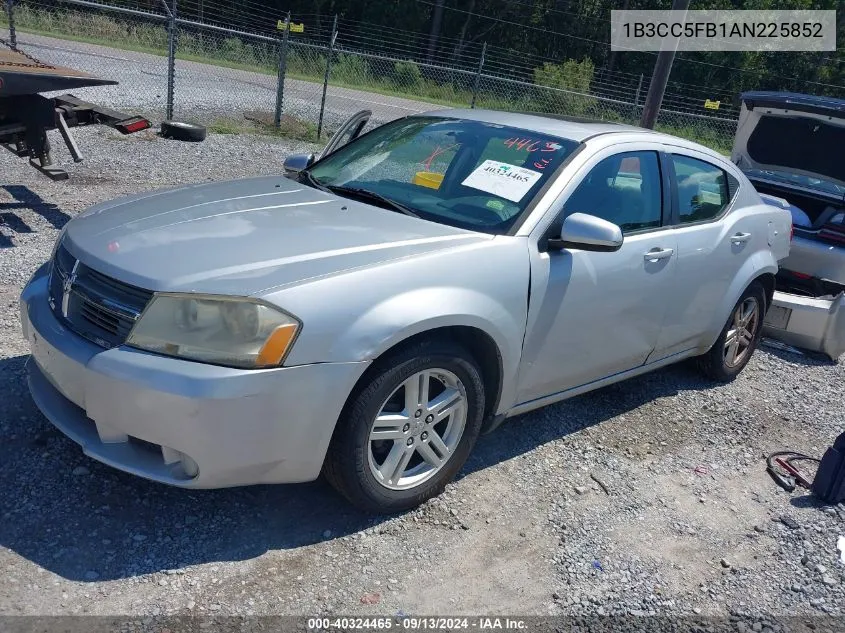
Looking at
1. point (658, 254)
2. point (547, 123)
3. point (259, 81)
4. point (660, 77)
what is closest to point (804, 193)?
point (658, 254)

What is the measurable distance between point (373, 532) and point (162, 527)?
833 mm

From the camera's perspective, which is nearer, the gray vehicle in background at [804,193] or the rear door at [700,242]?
the rear door at [700,242]

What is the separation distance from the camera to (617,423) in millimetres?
4656

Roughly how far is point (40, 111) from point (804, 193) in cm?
648

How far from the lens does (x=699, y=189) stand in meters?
4.76

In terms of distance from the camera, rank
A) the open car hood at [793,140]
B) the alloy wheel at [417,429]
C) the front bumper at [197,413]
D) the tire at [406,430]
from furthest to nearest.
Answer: the open car hood at [793,140] < the alloy wheel at [417,429] < the tire at [406,430] < the front bumper at [197,413]

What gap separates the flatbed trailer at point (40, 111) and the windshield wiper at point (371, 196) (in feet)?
10.8

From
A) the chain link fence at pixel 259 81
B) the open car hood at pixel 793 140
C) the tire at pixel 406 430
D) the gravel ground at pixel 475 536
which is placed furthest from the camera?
the chain link fence at pixel 259 81

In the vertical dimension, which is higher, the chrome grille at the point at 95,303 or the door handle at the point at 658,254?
the door handle at the point at 658,254

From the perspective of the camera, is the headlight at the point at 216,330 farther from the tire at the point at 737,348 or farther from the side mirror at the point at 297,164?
the tire at the point at 737,348

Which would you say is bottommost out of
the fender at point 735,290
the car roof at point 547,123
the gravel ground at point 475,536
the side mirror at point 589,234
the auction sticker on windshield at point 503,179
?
the gravel ground at point 475,536

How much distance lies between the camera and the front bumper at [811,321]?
606cm

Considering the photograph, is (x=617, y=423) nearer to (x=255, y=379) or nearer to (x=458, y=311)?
(x=458, y=311)

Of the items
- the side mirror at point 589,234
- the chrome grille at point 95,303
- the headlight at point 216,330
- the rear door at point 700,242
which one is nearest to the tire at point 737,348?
the rear door at point 700,242
